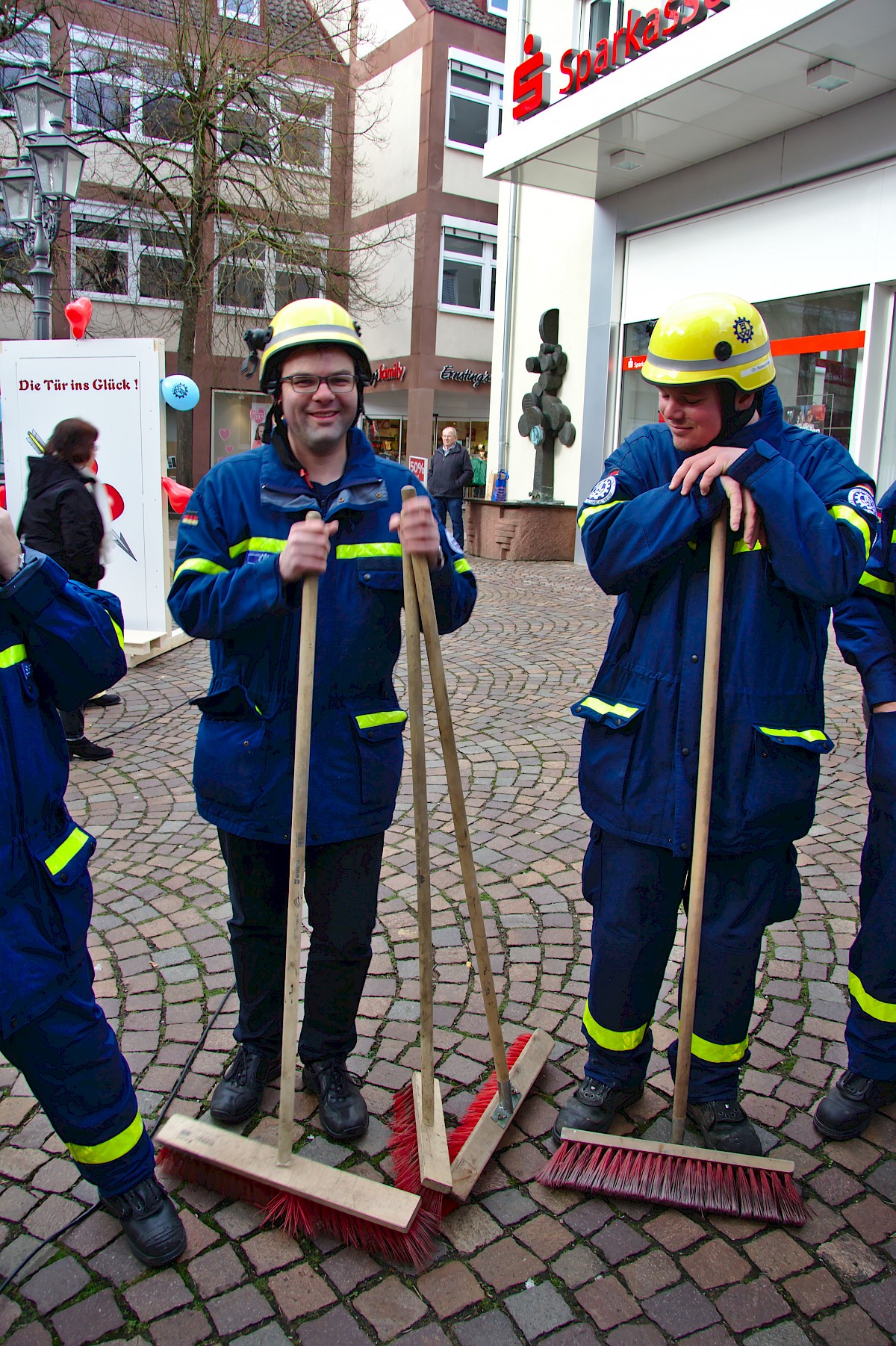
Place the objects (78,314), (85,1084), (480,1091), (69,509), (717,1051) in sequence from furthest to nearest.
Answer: (78,314) < (69,509) < (480,1091) < (717,1051) < (85,1084)

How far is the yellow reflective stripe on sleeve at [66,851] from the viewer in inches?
79.0

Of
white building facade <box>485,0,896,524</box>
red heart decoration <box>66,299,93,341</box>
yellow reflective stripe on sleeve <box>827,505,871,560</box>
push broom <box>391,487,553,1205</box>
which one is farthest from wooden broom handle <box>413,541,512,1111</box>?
white building facade <box>485,0,896,524</box>

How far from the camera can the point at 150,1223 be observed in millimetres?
2227

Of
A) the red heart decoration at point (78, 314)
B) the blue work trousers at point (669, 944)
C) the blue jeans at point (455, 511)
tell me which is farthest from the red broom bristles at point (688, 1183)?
the blue jeans at point (455, 511)

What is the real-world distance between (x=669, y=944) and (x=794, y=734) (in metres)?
0.65

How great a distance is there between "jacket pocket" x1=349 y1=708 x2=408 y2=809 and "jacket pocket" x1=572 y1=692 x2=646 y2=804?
0.47 m

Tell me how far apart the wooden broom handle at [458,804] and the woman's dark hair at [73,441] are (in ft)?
Result: 13.9

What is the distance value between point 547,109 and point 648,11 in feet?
5.18

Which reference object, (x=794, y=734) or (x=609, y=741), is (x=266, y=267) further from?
(x=794, y=734)

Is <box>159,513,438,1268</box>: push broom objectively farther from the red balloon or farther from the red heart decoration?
the red heart decoration

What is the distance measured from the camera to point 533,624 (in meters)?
9.81

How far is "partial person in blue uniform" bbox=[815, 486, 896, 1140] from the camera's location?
8.65 feet

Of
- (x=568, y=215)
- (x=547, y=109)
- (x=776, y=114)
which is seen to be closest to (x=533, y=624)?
(x=776, y=114)

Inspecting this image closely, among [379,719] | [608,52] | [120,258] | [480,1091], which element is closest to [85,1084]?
[379,719]
